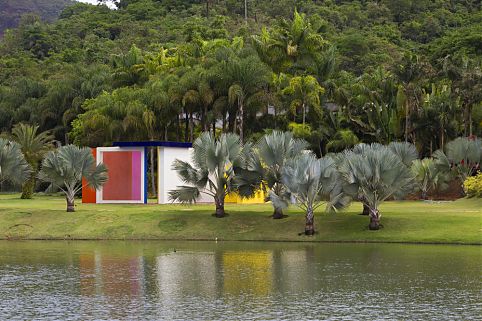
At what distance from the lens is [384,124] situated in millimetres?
60000

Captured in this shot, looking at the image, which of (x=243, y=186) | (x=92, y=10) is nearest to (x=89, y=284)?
(x=243, y=186)

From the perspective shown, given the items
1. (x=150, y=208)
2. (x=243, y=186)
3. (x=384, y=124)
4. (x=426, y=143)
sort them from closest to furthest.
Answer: (x=243, y=186) < (x=150, y=208) < (x=384, y=124) < (x=426, y=143)

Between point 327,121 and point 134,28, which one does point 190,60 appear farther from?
point 134,28

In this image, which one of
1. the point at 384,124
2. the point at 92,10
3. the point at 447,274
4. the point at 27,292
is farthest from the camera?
the point at 92,10

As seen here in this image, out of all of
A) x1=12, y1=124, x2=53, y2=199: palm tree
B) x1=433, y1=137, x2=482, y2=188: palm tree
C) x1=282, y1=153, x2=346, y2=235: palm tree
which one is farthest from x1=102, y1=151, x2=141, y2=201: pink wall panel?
x1=433, y1=137, x2=482, y2=188: palm tree

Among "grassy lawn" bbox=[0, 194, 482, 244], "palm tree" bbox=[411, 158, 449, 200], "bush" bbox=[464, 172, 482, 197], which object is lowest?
"grassy lawn" bbox=[0, 194, 482, 244]

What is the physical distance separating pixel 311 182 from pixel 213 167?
19.2 ft

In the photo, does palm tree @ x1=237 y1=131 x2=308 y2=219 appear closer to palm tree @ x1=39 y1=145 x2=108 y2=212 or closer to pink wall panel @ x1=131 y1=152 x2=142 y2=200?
palm tree @ x1=39 y1=145 x2=108 y2=212

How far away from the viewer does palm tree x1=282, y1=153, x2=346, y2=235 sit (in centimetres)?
3741

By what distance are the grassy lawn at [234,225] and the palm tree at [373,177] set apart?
1512 millimetres

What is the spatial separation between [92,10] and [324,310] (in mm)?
118315

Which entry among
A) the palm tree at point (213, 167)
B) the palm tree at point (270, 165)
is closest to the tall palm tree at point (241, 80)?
the palm tree at point (213, 167)

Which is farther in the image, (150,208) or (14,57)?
(14,57)

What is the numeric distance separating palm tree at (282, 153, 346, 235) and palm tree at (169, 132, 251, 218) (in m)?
3.70
